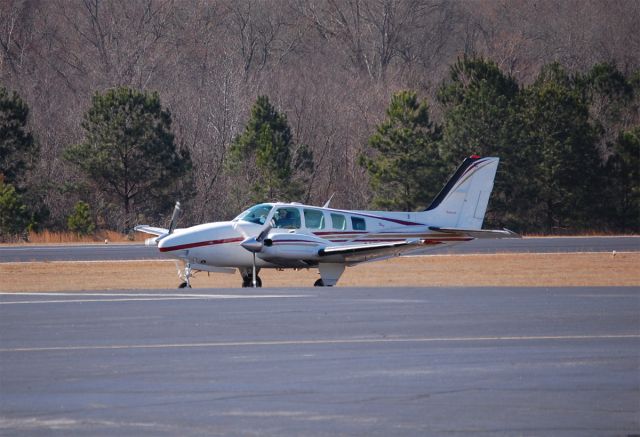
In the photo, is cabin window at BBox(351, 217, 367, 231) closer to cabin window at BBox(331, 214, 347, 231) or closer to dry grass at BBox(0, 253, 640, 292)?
cabin window at BBox(331, 214, 347, 231)

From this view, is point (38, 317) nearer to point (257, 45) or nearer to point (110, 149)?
point (110, 149)

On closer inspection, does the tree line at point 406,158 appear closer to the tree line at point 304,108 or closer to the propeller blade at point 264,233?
the tree line at point 304,108

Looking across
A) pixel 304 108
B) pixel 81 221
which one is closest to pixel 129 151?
pixel 81 221

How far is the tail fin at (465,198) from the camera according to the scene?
28.9 m

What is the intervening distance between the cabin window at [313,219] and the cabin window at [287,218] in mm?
269

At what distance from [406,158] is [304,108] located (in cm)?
1916

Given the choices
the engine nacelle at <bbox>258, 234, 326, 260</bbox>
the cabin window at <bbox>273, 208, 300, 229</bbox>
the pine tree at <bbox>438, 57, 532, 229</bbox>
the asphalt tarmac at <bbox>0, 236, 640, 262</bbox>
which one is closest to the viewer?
the engine nacelle at <bbox>258, 234, 326, 260</bbox>

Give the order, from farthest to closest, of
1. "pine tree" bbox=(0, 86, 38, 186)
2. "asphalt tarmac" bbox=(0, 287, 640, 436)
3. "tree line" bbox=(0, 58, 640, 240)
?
"pine tree" bbox=(0, 86, 38, 186) → "tree line" bbox=(0, 58, 640, 240) → "asphalt tarmac" bbox=(0, 287, 640, 436)

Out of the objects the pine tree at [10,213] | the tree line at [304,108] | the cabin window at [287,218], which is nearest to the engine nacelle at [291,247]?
the cabin window at [287,218]

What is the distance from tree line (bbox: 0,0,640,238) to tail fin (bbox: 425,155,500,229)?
77.2 ft

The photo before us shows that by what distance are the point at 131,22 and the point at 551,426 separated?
7896 cm

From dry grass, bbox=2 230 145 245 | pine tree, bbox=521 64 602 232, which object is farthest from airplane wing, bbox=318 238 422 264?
pine tree, bbox=521 64 602 232

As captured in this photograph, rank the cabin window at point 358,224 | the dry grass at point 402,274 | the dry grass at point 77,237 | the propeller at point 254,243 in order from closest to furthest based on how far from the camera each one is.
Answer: the propeller at point 254,243 → the cabin window at point 358,224 → the dry grass at point 402,274 → the dry grass at point 77,237

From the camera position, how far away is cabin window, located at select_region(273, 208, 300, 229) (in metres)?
25.4
